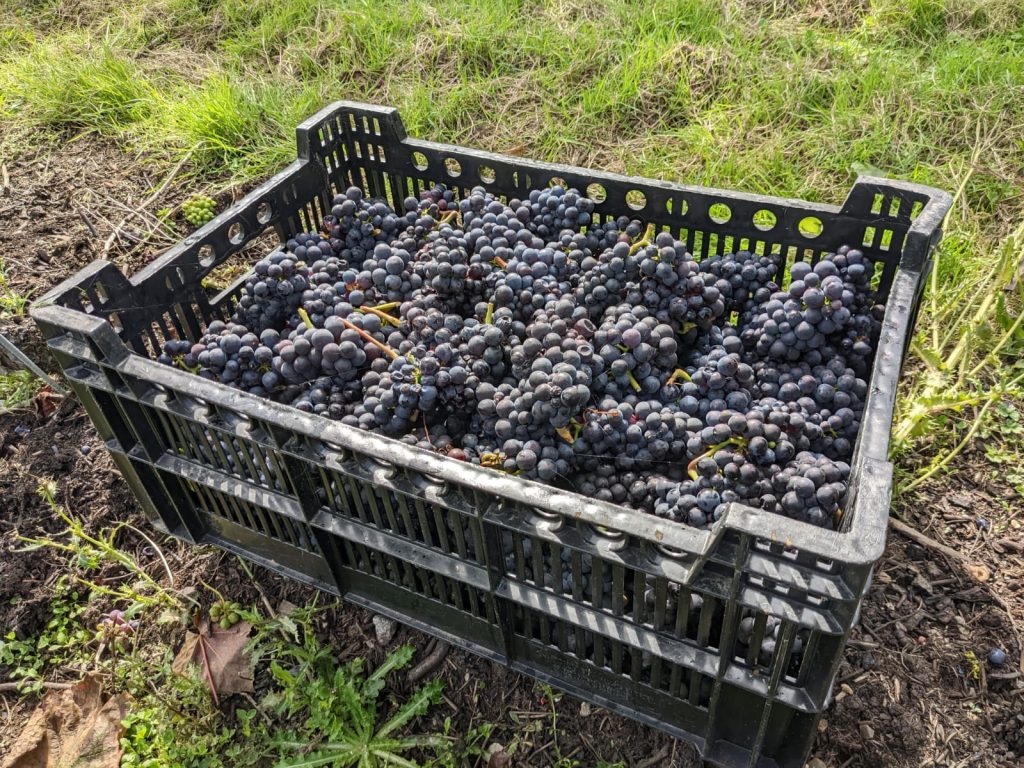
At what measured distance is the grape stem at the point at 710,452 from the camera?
169 cm

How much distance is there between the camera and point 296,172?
2494 millimetres

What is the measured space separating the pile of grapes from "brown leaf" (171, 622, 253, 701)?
710mm

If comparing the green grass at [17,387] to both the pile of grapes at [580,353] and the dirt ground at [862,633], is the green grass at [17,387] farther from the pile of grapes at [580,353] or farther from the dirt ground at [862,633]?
the pile of grapes at [580,353]

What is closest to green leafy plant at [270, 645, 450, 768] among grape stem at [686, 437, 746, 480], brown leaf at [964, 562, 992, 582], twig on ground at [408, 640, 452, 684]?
twig on ground at [408, 640, 452, 684]

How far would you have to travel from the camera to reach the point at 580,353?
1.82 m

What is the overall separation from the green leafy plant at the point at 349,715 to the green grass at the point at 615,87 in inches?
92.0

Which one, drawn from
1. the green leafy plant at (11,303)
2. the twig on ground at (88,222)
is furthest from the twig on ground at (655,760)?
the twig on ground at (88,222)

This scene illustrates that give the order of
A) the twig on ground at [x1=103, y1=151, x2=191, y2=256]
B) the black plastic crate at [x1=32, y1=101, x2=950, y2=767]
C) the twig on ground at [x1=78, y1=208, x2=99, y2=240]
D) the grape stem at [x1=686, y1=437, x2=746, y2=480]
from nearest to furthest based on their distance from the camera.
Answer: the black plastic crate at [x1=32, y1=101, x2=950, y2=767]
the grape stem at [x1=686, y1=437, x2=746, y2=480]
the twig on ground at [x1=78, y1=208, x2=99, y2=240]
the twig on ground at [x1=103, y1=151, x2=191, y2=256]

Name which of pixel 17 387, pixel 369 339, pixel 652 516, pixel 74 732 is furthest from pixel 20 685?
pixel 652 516

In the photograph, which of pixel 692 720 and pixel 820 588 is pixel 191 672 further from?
pixel 820 588

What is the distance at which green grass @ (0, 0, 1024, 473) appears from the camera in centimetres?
357

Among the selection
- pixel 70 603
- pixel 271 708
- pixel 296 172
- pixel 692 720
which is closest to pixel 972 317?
pixel 692 720

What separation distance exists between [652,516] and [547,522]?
23 centimetres

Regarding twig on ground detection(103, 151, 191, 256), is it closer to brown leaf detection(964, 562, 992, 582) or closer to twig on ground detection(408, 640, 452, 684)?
twig on ground detection(408, 640, 452, 684)
